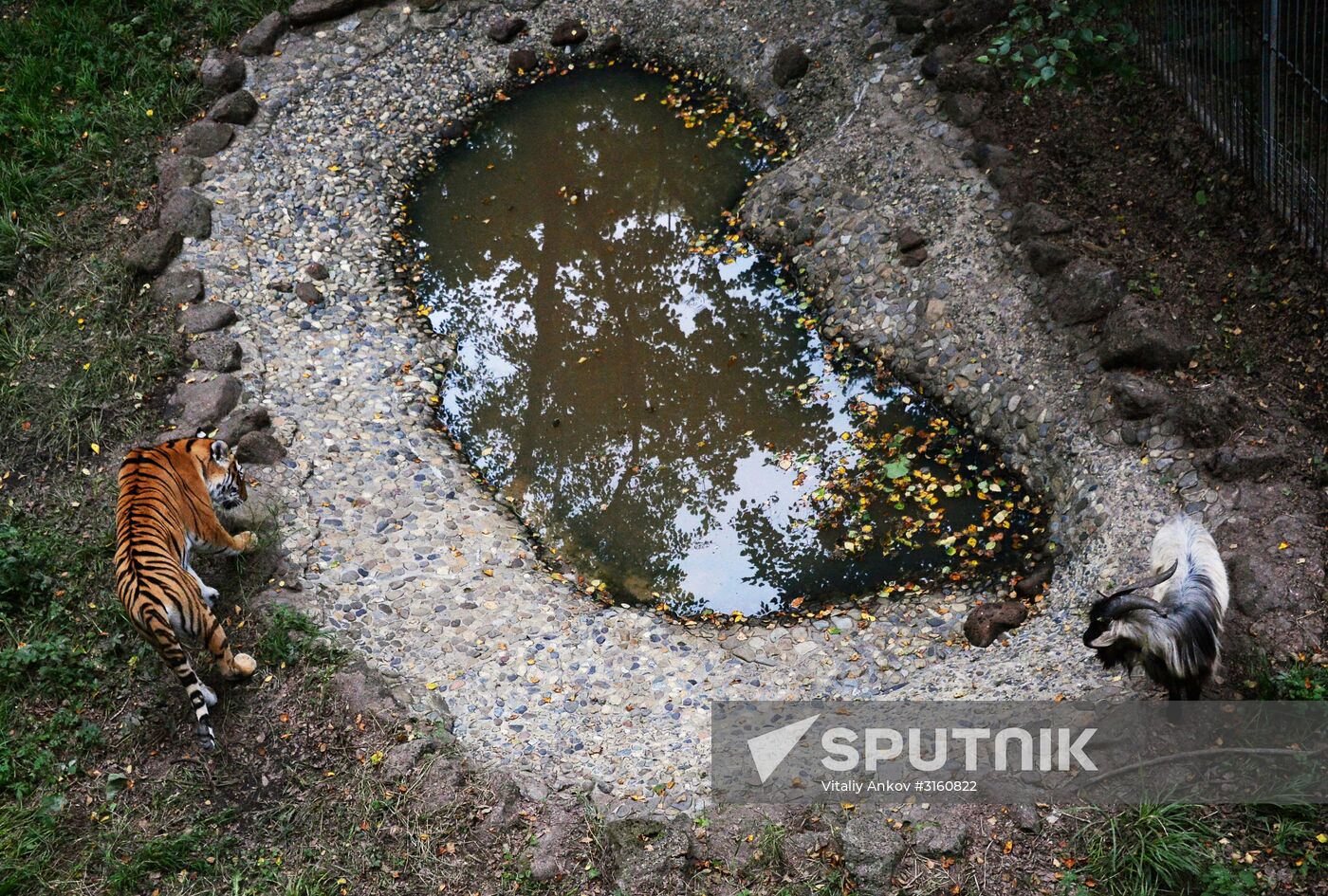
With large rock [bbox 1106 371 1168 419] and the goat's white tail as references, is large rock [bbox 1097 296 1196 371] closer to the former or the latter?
large rock [bbox 1106 371 1168 419]

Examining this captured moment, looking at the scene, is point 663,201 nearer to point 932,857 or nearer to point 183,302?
point 183,302

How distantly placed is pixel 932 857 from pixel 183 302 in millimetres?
6329

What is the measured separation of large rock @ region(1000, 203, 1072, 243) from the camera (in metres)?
7.48

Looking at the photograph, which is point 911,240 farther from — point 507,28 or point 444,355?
point 507,28

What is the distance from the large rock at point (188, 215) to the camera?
8.52 m

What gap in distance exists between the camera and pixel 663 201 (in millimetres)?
9094

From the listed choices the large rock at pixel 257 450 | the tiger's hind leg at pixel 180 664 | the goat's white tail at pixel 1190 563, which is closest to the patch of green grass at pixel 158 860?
the tiger's hind leg at pixel 180 664

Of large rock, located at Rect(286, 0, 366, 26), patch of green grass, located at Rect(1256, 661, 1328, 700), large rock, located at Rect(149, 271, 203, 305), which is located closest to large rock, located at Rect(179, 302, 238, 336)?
large rock, located at Rect(149, 271, 203, 305)

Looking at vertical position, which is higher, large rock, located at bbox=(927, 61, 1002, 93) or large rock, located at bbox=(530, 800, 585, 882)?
large rock, located at bbox=(927, 61, 1002, 93)

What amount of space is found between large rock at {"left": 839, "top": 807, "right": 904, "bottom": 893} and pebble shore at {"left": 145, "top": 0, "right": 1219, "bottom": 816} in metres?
0.86

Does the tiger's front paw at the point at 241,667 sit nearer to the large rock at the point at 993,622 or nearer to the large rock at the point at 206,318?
the large rock at the point at 206,318

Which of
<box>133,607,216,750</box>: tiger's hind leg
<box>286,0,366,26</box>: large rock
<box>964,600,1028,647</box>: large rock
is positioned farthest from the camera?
<box>286,0,366,26</box>: large rock

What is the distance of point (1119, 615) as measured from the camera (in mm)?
4988

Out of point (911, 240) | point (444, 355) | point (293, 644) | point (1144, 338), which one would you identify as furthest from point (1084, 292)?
point (293, 644)
